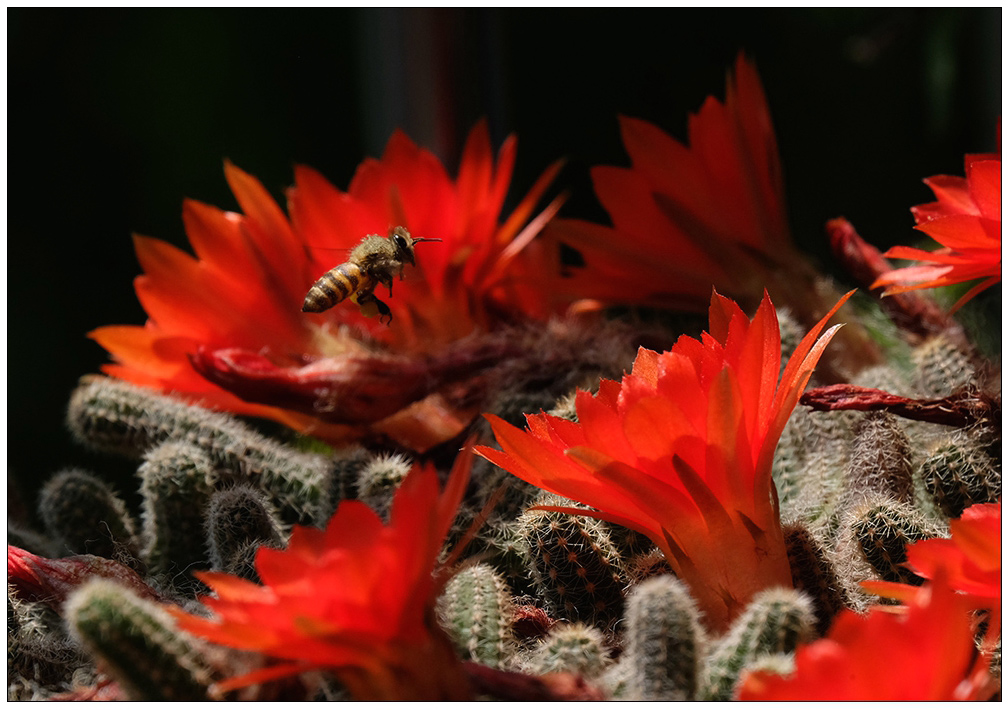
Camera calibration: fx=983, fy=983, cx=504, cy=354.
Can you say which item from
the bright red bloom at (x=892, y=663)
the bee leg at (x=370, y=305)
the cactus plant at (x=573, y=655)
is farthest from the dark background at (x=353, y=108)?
the bright red bloom at (x=892, y=663)

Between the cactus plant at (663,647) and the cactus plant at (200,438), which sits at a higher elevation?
the cactus plant at (200,438)

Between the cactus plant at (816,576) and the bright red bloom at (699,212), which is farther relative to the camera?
the bright red bloom at (699,212)

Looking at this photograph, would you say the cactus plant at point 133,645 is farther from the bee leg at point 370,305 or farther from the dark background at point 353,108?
the dark background at point 353,108

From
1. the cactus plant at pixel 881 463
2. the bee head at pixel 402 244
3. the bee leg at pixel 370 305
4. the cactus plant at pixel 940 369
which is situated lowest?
the cactus plant at pixel 881 463

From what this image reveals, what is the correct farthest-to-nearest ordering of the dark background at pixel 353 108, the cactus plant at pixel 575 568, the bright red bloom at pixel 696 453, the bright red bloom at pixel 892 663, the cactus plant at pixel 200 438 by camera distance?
the dark background at pixel 353 108 < the cactus plant at pixel 200 438 < the cactus plant at pixel 575 568 < the bright red bloom at pixel 696 453 < the bright red bloom at pixel 892 663

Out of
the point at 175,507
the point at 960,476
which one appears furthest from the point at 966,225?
the point at 175,507

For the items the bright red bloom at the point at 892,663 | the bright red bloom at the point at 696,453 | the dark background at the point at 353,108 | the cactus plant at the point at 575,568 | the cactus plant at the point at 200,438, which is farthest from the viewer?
the dark background at the point at 353,108

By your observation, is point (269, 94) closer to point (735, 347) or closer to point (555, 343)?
point (555, 343)
